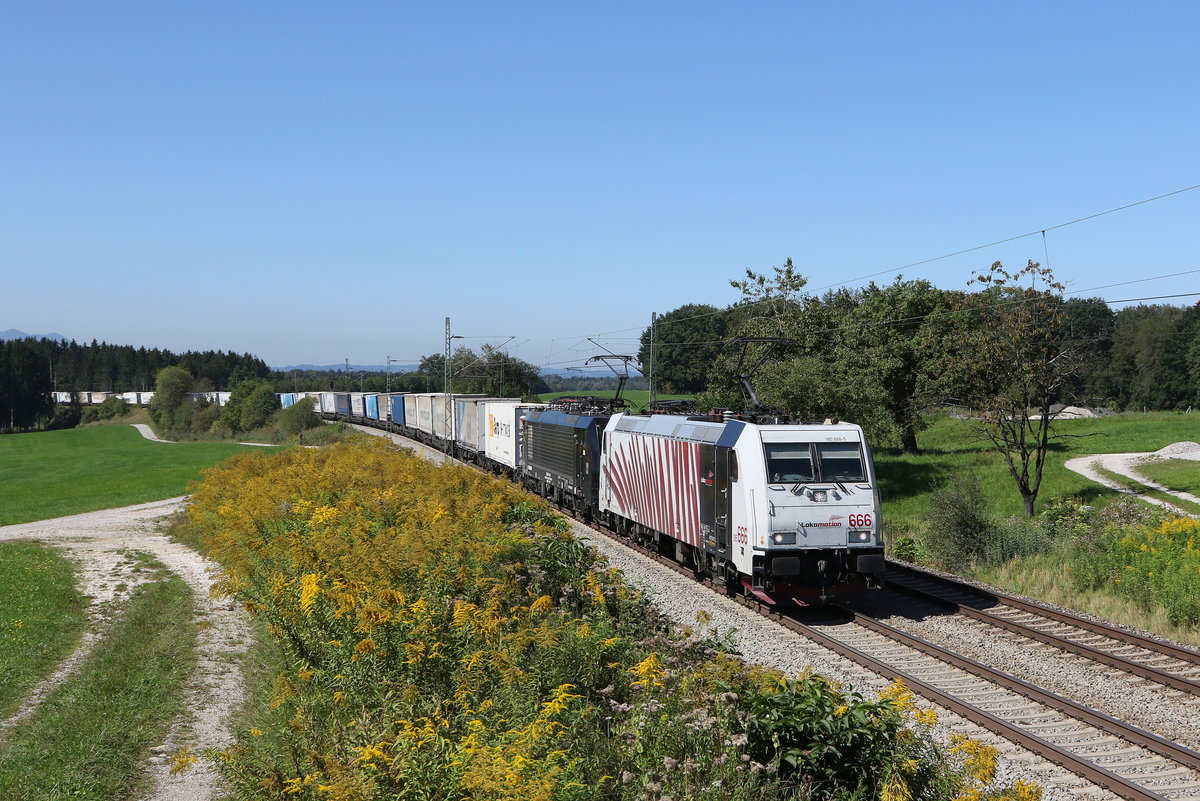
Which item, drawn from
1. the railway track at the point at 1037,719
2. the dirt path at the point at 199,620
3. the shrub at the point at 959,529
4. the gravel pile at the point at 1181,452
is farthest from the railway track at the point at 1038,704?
the gravel pile at the point at 1181,452

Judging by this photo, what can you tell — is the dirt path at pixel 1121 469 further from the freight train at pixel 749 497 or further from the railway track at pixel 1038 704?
the railway track at pixel 1038 704

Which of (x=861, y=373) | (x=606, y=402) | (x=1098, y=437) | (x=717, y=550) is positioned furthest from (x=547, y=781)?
(x=1098, y=437)

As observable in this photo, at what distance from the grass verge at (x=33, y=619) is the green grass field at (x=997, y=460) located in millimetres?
20651

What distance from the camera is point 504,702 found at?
7.69 m

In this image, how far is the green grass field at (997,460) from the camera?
33281 millimetres

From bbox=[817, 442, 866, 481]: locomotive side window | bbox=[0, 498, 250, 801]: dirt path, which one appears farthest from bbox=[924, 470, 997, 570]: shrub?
bbox=[0, 498, 250, 801]: dirt path

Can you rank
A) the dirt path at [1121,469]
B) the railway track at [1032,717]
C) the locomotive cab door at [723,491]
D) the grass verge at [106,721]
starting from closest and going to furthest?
the grass verge at [106,721], the railway track at [1032,717], the locomotive cab door at [723,491], the dirt path at [1121,469]

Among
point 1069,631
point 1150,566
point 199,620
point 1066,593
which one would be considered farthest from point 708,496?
point 199,620

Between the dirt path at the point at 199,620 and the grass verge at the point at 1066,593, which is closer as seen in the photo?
the dirt path at the point at 199,620

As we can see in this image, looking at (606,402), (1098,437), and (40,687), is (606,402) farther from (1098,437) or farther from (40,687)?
(1098,437)

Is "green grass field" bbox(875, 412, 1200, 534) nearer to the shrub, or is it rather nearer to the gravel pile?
the shrub

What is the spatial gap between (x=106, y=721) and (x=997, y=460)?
41982 mm

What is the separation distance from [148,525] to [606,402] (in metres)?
15.6

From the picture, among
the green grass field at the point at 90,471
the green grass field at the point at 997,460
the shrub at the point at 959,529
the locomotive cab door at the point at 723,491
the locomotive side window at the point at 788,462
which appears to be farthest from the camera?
the green grass field at the point at 90,471
